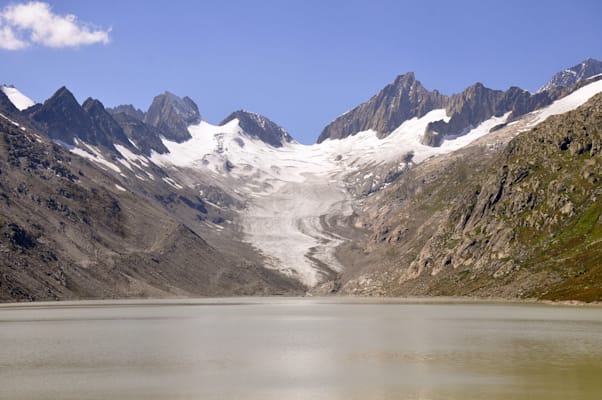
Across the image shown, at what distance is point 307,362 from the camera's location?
68438 mm

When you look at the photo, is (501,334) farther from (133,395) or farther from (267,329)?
(133,395)

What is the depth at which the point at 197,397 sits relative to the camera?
4950cm

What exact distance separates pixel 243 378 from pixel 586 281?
14036 cm

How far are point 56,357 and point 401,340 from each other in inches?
1593

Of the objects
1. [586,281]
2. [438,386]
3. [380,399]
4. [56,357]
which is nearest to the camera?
[380,399]

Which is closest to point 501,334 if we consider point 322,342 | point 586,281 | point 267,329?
point 322,342

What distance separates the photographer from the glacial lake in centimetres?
5147

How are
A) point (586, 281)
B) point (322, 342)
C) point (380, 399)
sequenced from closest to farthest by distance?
point (380, 399)
point (322, 342)
point (586, 281)

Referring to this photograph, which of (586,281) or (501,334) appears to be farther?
(586,281)

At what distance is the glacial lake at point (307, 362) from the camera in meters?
51.5

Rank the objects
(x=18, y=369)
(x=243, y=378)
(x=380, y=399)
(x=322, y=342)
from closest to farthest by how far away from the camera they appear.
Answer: (x=380, y=399)
(x=243, y=378)
(x=18, y=369)
(x=322, y=342)

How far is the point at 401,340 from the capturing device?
8912 cm

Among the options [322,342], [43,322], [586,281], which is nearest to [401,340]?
[322,342]

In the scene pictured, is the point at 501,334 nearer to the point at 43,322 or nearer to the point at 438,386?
the point at 438,386
